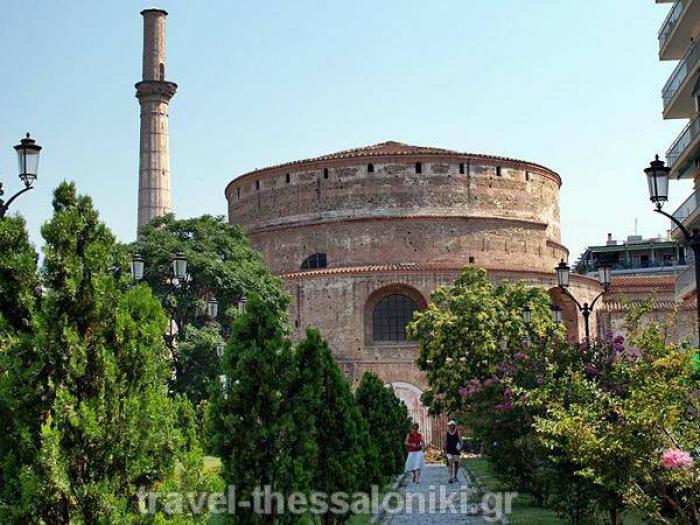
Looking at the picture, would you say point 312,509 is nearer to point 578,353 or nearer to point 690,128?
point 578,353

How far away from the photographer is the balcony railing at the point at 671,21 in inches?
1006

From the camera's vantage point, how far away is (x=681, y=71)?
2567cm

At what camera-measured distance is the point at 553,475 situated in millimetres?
12023

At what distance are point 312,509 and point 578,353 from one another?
425 cm

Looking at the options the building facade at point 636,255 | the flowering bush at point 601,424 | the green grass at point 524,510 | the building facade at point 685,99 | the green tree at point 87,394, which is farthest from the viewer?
the building facade at point 636,255

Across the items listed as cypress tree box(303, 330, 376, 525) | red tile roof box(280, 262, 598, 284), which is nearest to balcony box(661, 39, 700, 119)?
red tile roof box(280, 262, 598, 284)

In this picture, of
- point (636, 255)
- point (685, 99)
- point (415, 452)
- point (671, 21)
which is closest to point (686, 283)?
point (685, 99)

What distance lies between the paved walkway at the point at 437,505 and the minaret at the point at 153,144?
101 ft

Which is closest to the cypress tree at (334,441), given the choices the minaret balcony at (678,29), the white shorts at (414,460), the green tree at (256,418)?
the green tree at (256,418)

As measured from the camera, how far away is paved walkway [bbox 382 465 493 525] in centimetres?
1455

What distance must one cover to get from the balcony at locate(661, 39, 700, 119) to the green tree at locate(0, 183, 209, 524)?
20.0 m

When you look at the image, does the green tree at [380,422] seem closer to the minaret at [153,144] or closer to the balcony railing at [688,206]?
the balcony railing at [688,206]

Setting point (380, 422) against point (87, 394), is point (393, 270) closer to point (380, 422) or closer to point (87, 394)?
point (380, 422)

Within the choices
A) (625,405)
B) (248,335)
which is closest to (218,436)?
(248,335)
